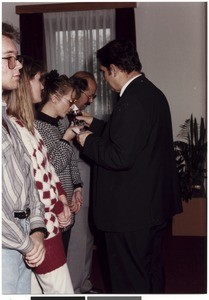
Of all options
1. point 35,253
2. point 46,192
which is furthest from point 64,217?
point 35,253

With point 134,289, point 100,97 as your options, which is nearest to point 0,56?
point 134,289

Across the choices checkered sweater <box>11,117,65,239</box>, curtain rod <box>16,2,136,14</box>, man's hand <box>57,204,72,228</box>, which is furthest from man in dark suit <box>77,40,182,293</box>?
curtain rod <box>16,2,136,14</box>

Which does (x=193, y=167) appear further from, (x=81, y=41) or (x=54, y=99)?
(x=54, y=99)

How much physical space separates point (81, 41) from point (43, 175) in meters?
3.57

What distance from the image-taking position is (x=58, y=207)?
153 centimetres

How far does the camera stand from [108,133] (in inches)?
68.6

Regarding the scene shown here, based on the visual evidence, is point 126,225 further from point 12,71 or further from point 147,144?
point 12,71

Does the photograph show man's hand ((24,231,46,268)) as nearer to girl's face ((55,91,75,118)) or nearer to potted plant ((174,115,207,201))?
girl's face ((55,91,75,118))

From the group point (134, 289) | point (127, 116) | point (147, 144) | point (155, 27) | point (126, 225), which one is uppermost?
point (155, 27)

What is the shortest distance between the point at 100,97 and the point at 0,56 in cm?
361

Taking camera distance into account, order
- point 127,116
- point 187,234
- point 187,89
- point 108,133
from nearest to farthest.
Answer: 1. point 127,116
2. point 108,133
3. point 187,234
4. point 187,89

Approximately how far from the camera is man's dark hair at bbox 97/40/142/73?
5.80ft

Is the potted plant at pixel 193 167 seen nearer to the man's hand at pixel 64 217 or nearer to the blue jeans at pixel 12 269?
the man's hand at pixel 64 217

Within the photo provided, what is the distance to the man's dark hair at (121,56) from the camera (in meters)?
1.77
